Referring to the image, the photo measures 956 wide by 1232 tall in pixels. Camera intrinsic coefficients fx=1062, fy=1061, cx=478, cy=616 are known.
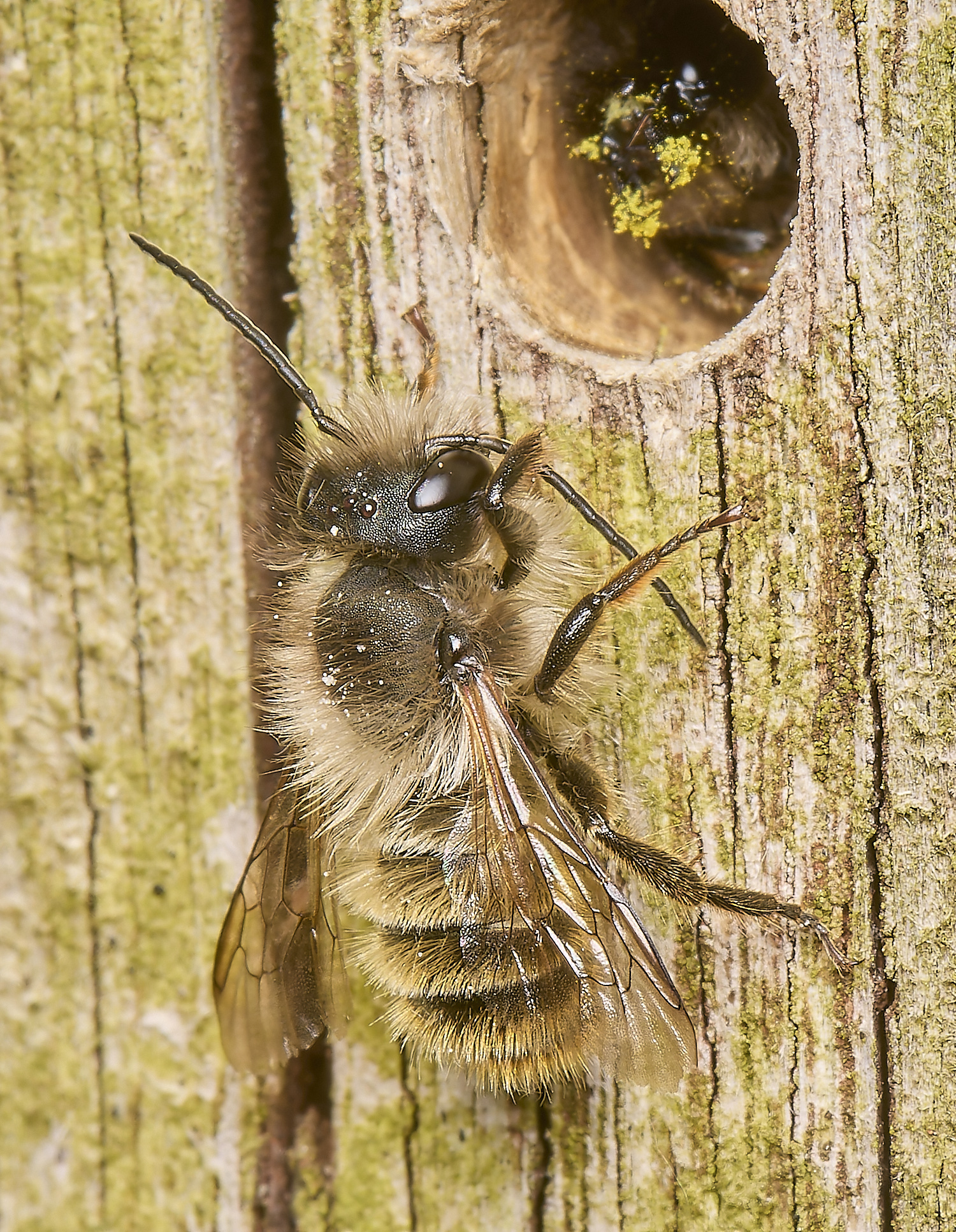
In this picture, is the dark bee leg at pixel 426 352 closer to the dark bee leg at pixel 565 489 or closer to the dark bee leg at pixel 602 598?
the dark bee leg at pixel 565 489

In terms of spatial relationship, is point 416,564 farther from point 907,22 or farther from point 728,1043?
point 907,22

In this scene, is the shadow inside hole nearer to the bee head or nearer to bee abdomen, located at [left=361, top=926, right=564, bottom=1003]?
the bee head

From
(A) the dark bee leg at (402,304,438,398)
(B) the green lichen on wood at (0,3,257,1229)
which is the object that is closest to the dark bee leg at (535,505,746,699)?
(A) the dark bee leg at (402,304,438,398)

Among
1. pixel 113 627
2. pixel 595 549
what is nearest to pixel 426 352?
pixel 595 549

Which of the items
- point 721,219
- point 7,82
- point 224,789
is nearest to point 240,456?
point 224,789

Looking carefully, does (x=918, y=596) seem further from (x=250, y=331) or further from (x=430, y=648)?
(x=250, y=331)

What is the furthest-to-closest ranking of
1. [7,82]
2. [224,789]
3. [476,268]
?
[224,789]
[7,82]
[476,268]
